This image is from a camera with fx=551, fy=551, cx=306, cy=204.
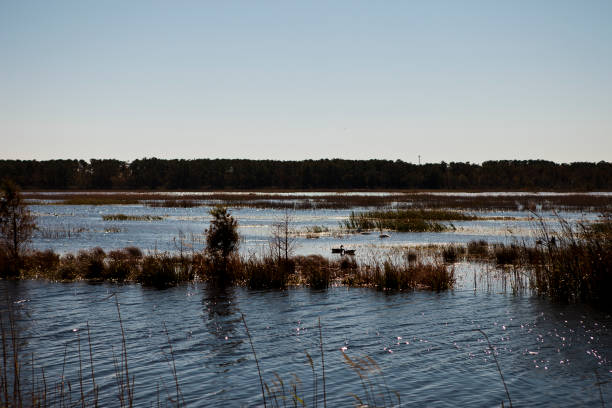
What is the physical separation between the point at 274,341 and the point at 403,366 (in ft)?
11.4

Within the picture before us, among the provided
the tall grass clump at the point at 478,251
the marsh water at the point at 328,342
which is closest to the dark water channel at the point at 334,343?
the marsh water at the point at 328,342

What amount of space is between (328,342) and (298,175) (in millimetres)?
148835

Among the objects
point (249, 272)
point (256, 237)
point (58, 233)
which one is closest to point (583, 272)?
→ point (249, 272)

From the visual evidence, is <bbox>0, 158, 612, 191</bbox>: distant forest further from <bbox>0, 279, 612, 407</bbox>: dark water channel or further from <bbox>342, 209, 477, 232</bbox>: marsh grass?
<bbox>0, 279, 612, 407</bbox>: dark water channel

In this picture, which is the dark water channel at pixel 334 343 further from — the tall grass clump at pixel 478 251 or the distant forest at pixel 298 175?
the distant forest at pixel 298 175

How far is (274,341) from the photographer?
13.8 m

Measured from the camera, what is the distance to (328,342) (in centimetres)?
1353

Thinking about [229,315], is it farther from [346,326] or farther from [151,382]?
[151,382]

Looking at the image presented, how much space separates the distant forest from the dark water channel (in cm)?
13509

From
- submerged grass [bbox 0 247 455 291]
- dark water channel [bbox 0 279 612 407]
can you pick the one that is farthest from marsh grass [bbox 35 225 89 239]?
dark water channel [bbox 0 279 612 407]

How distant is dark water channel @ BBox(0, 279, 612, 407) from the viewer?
10.5 metres

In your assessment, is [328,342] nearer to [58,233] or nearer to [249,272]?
[249,272]

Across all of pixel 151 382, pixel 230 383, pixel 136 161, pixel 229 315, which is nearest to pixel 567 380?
pixel 230 383

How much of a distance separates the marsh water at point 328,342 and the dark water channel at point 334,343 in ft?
0.13
